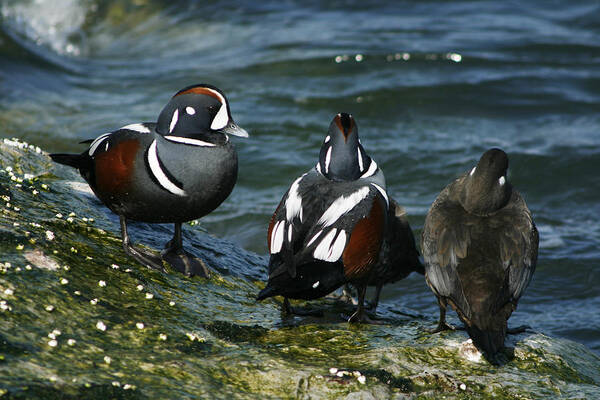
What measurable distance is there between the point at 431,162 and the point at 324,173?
6.59 meters

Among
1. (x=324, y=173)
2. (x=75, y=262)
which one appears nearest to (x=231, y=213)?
(x=324, y=173)

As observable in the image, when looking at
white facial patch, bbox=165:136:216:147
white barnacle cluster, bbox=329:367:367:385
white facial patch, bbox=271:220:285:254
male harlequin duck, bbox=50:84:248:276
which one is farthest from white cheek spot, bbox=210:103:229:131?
white barnacle cluster, bbox=329:367:367:385

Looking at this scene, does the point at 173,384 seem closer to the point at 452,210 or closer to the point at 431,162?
the point at 452,210

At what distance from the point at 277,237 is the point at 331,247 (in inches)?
15.1

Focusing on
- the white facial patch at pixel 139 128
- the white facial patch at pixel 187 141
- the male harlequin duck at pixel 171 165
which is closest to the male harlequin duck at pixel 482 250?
the male harlequin duck at pixel 171 165

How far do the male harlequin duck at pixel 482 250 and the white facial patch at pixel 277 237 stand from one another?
3.18 feet

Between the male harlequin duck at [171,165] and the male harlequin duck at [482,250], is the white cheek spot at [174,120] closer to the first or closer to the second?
the male harlequin duck at [171,165]

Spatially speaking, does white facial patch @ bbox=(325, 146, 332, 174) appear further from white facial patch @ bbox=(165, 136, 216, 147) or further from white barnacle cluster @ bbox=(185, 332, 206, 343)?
white barnacle cluster @ bbox=(185, 332, 206, 343)

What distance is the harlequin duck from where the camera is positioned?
4.89 meters

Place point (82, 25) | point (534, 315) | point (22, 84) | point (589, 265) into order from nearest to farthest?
1. point (534, 315)
2. point (589, 265)
3. point (22, 84)
4. point (82, 25)

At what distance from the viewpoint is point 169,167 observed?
201 inches

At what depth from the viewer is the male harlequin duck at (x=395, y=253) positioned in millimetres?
5637

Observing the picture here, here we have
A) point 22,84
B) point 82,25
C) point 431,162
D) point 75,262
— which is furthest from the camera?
point 82,25

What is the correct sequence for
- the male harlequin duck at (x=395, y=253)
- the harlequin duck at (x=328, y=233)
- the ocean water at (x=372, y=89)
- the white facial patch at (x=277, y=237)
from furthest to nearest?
1. the ocean water at (x=372, y=89)
2. the male harlequin duck at (x=395, y=253)
3. the white facial patch at (x=277, y=237)
4. the harlequin duck at (x=328, y=233)
